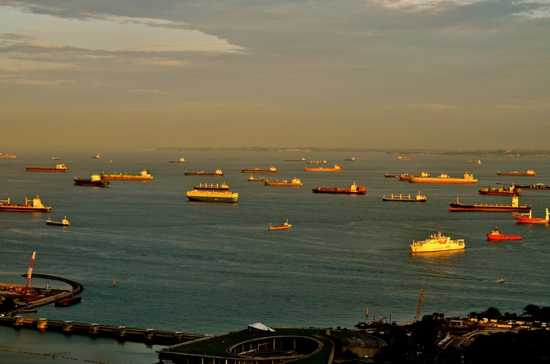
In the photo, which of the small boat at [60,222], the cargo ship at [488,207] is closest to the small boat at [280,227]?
the small boat at [60,222]

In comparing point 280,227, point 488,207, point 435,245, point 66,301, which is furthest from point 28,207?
point 488,207

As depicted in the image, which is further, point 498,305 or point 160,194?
point 160,194

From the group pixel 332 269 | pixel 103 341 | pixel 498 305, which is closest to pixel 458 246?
pixel 332 269

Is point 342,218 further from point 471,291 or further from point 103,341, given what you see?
point 103,341

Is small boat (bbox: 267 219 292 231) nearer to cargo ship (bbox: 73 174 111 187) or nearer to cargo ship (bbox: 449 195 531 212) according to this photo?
cargo ship (bbox: 449 195 531 212)

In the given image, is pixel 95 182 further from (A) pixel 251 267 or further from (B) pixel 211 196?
(A) pixel 251 267

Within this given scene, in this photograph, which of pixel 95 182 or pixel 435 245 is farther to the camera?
pixel 95 182

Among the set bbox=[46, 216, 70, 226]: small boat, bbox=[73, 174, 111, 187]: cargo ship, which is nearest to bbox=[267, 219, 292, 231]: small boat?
bbox=[46, 216, 70, 226]: small boat

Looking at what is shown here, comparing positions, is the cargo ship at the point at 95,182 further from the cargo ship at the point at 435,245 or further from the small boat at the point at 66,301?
the small boat at the point at 66,301
